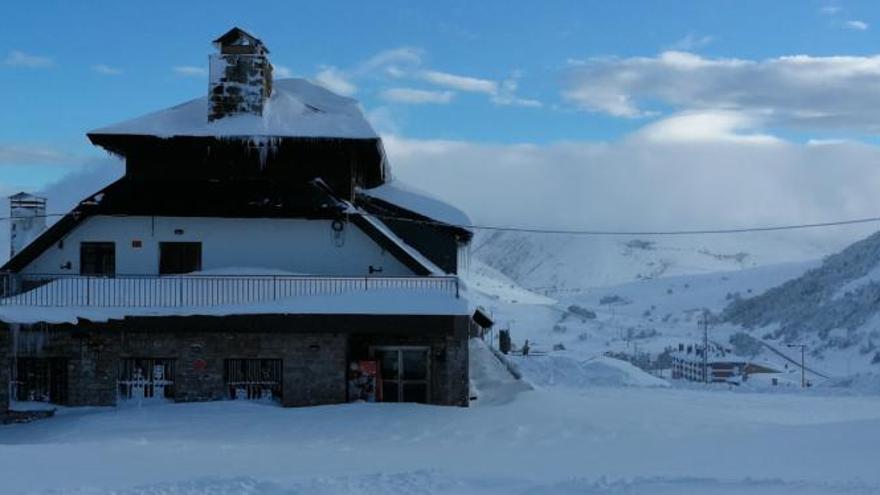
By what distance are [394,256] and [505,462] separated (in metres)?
A: 12.0

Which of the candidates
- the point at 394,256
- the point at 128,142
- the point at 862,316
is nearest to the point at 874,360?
the point at 862,316

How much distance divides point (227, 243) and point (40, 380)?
670 cm

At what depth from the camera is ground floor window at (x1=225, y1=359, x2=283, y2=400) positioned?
86.3ft

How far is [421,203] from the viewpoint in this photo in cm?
3284

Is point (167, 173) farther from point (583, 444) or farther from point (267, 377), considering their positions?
point (583, 444)

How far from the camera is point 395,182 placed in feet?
114

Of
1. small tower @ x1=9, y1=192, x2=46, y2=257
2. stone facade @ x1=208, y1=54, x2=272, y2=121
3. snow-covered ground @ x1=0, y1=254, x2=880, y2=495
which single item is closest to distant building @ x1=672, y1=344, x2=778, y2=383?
snow-covered ground @ x1=0, y1=254, x2=880, y2=495

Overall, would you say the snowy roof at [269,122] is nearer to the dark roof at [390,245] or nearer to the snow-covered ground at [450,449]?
the dark roof at [390,245]

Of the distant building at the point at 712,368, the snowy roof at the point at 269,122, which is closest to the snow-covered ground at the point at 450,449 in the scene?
the snowy roof at the point at 269,122

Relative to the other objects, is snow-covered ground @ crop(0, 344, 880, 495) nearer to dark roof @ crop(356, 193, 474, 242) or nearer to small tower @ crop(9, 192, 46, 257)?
dark roof @ crop(356, 193, 474, 242)

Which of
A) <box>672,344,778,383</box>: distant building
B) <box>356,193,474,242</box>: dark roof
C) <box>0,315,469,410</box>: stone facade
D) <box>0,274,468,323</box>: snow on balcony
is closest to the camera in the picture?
<box>0,274,468,323</box>: snow on balcony

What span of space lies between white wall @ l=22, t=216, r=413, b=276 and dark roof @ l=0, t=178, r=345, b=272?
0.36 metres

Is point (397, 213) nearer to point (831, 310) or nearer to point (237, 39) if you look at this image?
point (237, 39)

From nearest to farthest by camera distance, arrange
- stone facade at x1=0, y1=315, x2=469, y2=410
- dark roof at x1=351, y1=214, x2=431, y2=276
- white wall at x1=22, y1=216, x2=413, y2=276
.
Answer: stone facade at x1=0, y1=315, x2=469, y2=410
dark roof at x1=351, y1=214, x2=431, y2=276
white wall at x1=22, y1=216, x2=413, y2=276
